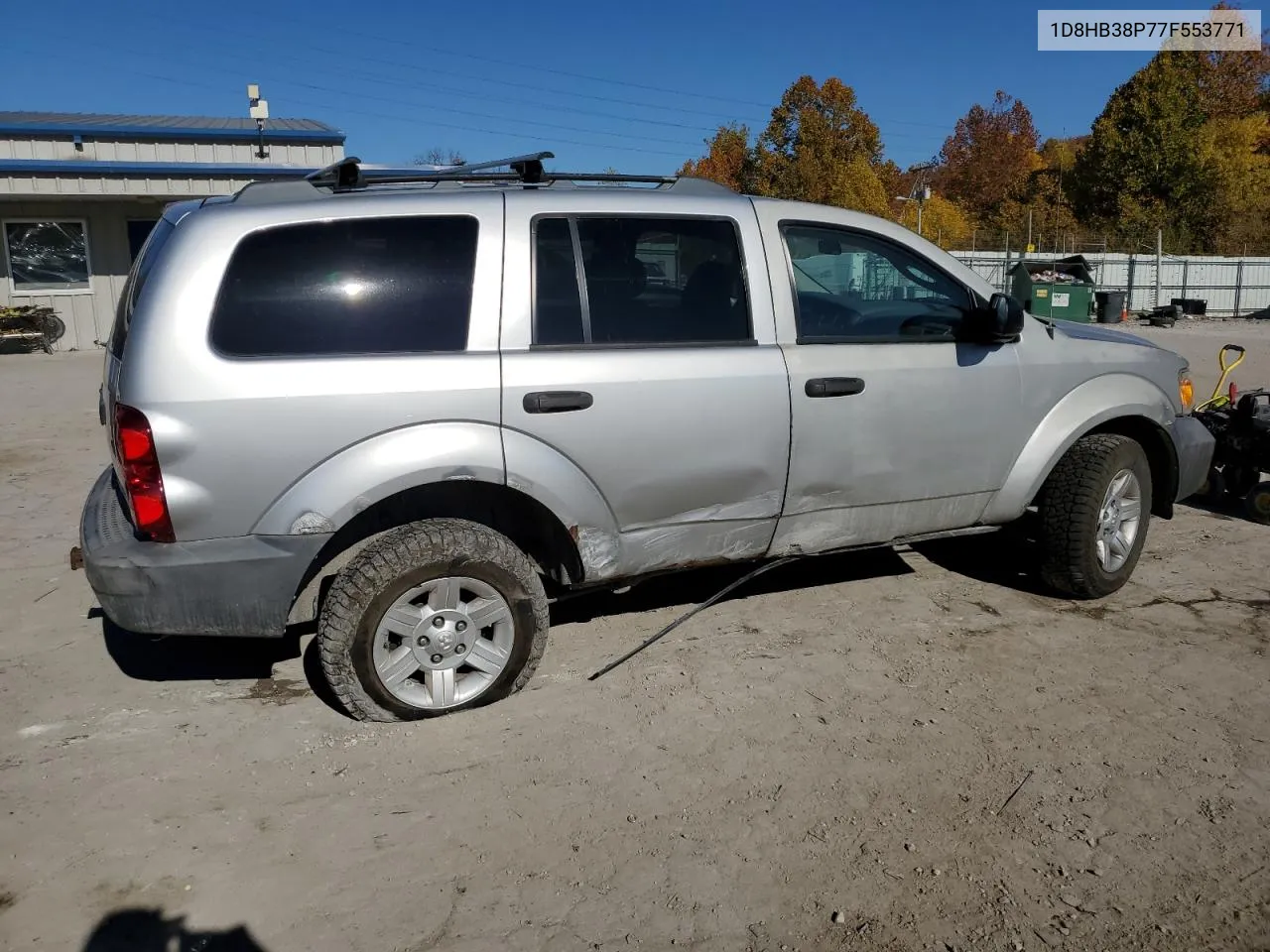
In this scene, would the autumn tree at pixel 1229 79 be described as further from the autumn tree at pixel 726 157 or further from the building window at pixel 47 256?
the building window at pixel 47 256

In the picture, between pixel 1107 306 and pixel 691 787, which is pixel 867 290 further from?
pixel 1107 306

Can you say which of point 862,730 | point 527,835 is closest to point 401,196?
point 527,835

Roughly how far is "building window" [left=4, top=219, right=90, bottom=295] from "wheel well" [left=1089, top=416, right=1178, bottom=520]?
1851 centimetres

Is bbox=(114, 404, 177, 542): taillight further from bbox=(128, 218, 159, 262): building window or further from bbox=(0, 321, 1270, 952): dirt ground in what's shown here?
bbox=(128, 218, 159, 262): building window

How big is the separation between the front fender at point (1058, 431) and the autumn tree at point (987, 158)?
5150cm

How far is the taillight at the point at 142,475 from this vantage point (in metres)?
3.27

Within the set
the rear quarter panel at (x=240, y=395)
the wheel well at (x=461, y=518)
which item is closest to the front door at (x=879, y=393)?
the wheel well at (x=461, y=518)

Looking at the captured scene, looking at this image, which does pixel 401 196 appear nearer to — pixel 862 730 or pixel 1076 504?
pixel 862 730

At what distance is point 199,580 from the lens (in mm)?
3398

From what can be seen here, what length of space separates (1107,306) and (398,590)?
2587 cm

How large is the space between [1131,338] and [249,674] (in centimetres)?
457

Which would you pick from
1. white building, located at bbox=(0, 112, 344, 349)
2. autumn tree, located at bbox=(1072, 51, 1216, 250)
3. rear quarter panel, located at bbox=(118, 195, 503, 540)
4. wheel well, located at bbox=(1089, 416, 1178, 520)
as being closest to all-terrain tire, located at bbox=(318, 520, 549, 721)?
rear quarter panel, located at bbox=(118, 195, 503, 540)

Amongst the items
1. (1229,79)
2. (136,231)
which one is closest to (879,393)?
(136,231)

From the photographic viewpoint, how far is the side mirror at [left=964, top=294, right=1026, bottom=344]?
14.5 feet
